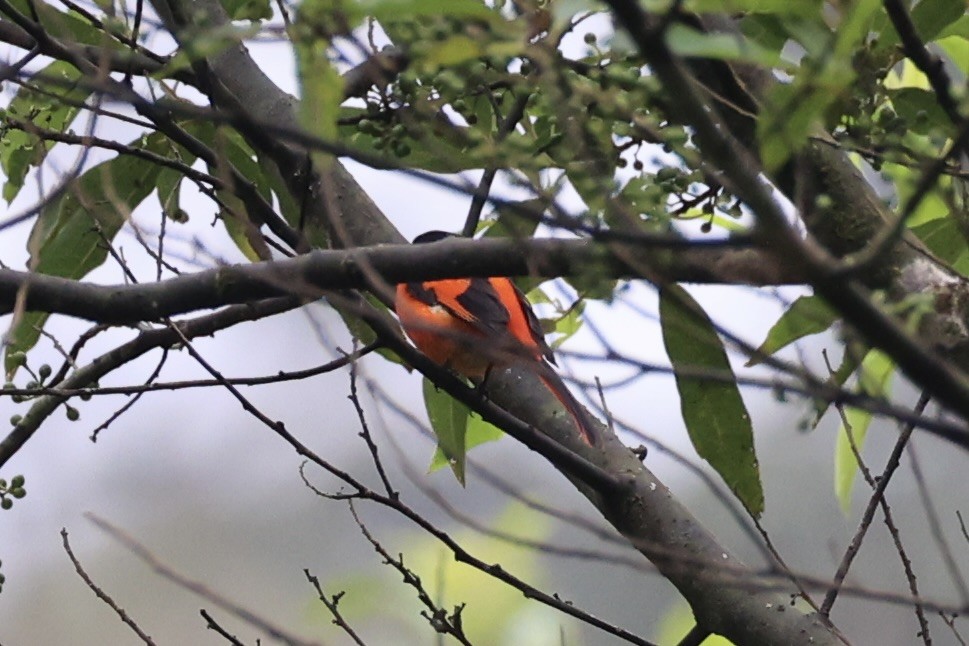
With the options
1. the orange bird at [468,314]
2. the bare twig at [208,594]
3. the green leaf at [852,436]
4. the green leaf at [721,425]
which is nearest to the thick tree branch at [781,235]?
the bare twig at [208,594]

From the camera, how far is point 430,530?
6.08ft

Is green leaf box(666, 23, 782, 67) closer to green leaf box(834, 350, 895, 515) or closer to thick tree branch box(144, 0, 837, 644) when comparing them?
thick tree branch box(144, 0, 837, 644)

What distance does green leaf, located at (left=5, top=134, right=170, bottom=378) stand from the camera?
2.39 m

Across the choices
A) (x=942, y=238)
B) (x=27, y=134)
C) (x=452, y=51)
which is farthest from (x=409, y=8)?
(x=27, y=134)

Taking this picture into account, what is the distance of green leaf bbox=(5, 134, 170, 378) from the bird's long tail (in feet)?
2.80

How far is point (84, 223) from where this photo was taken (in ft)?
7.97

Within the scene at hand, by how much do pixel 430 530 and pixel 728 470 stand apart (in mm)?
519

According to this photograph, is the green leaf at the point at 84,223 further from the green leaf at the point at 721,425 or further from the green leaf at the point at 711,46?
the green leaf at the point at 711,46

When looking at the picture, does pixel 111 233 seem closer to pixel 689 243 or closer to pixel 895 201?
pixel 895 201

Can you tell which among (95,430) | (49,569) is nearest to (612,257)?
(95,430)

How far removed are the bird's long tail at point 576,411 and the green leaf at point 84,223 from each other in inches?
33.6

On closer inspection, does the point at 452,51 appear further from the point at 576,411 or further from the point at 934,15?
the point at 576,411

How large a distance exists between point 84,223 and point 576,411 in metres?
1.02

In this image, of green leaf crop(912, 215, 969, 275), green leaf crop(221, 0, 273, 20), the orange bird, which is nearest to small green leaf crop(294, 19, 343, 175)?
green leaf crop(912, 215, 969, 275)
